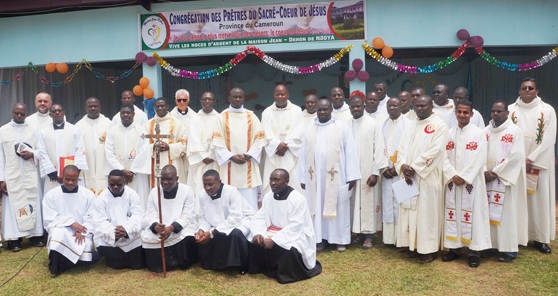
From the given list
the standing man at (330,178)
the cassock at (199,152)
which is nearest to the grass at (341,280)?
the standing man at (330,178)

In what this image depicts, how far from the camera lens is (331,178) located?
6227mm

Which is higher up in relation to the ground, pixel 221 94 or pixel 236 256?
pixel 221 94

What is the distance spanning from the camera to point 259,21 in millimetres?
9977

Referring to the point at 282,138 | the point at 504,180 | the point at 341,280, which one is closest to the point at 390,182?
the point at 504,180

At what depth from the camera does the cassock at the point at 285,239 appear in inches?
201

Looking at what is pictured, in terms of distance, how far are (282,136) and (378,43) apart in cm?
383

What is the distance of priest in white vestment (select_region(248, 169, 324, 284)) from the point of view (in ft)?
16.7

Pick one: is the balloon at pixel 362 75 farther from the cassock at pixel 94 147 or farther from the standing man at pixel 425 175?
the cassock at pixel 94 147

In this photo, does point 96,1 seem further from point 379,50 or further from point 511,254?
point 511,254

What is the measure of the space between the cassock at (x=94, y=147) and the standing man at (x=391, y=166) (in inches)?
158

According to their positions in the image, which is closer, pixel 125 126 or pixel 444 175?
pixel 444 175

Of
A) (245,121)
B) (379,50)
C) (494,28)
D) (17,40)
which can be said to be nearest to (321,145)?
(245,121)

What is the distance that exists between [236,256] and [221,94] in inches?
375

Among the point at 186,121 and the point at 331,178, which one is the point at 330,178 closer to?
the point at 331,178
